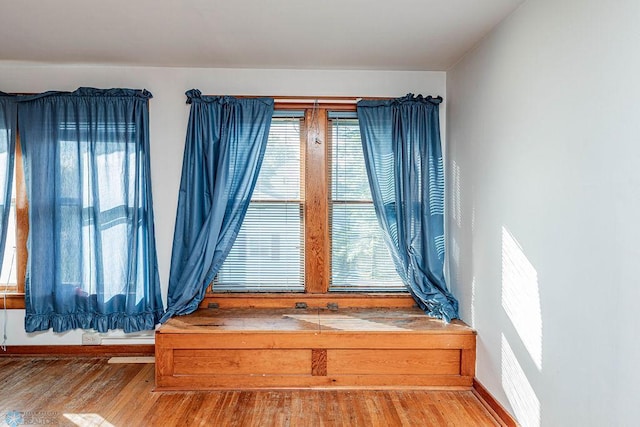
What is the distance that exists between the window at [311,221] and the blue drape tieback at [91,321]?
651mm

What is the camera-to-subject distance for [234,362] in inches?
118

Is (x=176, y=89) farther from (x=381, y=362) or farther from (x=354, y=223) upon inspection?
(x=381, y=362)

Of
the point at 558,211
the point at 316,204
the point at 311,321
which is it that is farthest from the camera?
the point at 316,204

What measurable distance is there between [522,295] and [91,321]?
340cm

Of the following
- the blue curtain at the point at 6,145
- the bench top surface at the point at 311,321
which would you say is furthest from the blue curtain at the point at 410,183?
the blue curtain at the point at 6,145

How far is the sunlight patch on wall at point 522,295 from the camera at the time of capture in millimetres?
2154

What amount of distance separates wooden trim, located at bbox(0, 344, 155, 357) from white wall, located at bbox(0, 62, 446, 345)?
53mm

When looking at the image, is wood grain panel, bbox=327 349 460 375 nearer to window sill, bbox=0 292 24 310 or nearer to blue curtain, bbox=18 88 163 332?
blue curtain, bbox=18 88 163 332

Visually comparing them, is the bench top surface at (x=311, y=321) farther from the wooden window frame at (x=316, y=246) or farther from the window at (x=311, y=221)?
the window at (x=311, y=221)

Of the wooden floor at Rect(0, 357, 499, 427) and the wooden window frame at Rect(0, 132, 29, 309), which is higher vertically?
the wooden window frame at Rect(0, 132, 29, 309)

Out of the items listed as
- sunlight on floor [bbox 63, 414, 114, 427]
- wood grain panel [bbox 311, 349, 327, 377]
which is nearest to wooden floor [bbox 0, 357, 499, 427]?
sunlight on floor [bbox 63, 414, 114, 427]

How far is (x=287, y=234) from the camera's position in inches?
143
